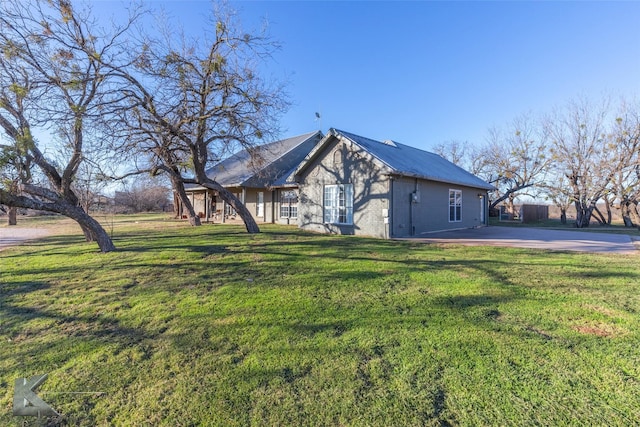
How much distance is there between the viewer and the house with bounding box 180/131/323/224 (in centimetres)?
1883

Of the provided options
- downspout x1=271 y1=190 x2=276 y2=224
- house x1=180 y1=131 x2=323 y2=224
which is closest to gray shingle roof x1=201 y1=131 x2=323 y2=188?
house x1=180 y1=131 x2=323 y2=224

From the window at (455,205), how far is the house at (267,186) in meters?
8.20

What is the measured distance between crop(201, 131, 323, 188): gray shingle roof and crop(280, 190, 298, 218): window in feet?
2.94

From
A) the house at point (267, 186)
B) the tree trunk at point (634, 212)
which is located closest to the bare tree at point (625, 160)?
the tree trunk at point (634, 212)

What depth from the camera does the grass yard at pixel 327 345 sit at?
236 cm

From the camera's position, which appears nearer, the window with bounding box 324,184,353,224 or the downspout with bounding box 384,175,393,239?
the downspout with bounding box 384,175,393,239

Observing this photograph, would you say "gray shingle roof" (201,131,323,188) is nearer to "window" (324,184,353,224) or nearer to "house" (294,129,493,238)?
"house" (294,129,493,238)

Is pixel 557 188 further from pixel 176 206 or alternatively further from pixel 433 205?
pixel 176 206

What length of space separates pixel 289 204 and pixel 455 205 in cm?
944

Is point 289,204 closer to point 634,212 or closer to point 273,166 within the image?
point 273,166

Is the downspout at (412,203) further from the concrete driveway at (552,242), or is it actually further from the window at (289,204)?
the window at (289,204)

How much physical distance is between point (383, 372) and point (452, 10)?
13.1 meters

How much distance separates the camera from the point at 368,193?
1259cm

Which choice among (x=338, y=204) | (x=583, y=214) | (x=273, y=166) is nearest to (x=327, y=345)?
(x=338, y=204)
